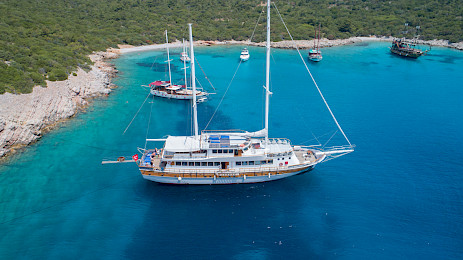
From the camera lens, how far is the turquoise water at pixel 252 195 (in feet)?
97.2

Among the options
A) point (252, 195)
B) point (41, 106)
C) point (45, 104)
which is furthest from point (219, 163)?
point (45, 104)

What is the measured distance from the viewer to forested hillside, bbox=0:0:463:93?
263 ft

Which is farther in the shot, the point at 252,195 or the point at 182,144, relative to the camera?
the point at 182,144

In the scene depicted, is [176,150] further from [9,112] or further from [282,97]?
[282,97]

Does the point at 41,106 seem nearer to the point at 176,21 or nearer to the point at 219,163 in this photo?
→ the point at 219,163

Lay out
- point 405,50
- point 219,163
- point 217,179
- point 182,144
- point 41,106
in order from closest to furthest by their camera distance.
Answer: point 217,179 → point 219,163 → point 182,144 → point 41,106 → point 405,50

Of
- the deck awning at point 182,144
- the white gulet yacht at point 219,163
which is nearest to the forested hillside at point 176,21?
the deck awning at point 182,144

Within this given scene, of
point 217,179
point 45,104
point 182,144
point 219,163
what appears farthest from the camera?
point 45,104

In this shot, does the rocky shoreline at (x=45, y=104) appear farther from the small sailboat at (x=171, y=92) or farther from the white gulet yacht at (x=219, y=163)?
the white gulet yacht at (x=219, y=163)

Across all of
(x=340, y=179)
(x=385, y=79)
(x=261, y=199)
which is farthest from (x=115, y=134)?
(x=385, y=79)

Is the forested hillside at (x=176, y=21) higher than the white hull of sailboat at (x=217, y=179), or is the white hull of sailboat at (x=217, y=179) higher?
the forested hillside at (x=176, y=21)

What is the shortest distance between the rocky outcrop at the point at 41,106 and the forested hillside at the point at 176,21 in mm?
5280

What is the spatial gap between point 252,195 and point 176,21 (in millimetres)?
114832

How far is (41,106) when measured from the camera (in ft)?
171
